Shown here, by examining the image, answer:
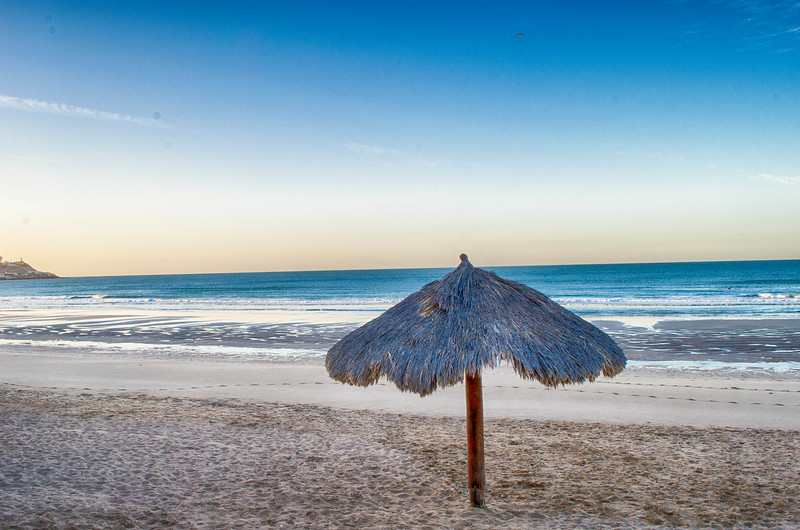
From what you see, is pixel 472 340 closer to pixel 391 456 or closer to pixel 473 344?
pixel 473 344

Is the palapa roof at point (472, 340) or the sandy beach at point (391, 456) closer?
the palapa roof at point (472, 340)

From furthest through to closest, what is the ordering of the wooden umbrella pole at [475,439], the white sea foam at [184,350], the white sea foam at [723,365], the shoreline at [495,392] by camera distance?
the white sea foam at [184,350]
the white sea foam at [723,365]
the shoreline at [495,392]
the wooden umbrella pole at [475,439]

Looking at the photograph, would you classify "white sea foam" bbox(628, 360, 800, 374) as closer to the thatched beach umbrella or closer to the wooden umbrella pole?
the thatched beach umbrella

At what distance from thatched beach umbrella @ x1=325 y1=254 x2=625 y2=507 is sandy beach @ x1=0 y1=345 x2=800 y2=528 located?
43.8 inches

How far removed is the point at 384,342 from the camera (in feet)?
16.0

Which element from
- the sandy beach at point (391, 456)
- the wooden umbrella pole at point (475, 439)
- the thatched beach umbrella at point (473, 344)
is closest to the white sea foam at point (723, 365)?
the sandy beach at point (391, 456)

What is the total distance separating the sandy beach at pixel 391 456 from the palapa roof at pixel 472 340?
4.31 ft

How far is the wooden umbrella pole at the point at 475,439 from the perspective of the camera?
190 inches

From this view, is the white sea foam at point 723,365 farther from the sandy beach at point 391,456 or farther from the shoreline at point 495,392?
the sandy beach at point 391,456

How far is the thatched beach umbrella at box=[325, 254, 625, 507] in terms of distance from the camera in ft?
14.5

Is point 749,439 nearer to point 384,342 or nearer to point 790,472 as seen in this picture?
point 790,472

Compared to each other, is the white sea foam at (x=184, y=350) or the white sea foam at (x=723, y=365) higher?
the white sea foam at (x=723, y=365)

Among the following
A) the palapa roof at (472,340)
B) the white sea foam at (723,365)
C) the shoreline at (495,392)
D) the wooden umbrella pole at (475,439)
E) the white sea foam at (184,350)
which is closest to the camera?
the palapa roof at (472,340)

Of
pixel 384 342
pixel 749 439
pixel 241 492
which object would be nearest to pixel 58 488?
pixel 241 492
